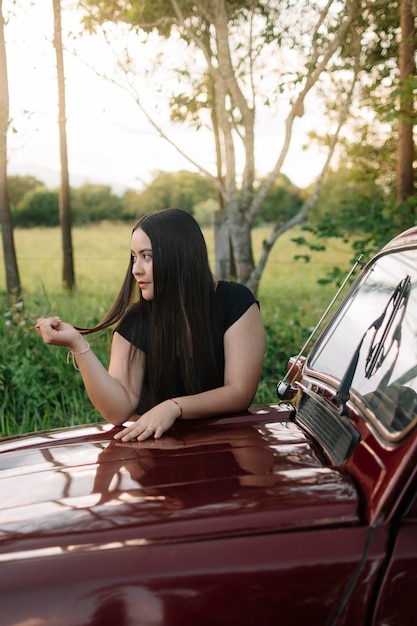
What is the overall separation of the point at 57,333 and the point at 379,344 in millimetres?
981

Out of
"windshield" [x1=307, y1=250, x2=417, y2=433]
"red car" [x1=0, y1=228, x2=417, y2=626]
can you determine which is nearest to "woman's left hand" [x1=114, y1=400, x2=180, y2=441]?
"red car" [x1=0, y1=228, x2=417, y2=626]

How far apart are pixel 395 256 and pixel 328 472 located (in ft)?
2.67

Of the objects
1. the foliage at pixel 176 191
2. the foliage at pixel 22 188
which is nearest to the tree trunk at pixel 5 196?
the foliage at pixel 22 188

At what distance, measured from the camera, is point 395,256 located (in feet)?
7.42

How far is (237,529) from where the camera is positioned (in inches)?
57.3

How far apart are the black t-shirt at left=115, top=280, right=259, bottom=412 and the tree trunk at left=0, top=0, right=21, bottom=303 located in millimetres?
4390

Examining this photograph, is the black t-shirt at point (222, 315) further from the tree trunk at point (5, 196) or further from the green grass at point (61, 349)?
the tree trunk at point (5, 196)

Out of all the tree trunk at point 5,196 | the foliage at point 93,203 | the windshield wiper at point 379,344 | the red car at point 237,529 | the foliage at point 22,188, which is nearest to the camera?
the red car at point 237,529

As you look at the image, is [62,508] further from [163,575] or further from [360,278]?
[360,278]

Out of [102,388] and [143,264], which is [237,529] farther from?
[143,264]

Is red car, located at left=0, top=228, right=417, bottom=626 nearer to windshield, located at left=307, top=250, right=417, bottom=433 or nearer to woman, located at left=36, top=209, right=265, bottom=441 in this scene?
windshield, located at left=307, top=250, right=417, bottom=433

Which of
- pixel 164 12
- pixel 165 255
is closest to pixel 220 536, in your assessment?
pixel 165 255

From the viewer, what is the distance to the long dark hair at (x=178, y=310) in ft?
8.51

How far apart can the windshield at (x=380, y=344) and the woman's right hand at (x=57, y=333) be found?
753mm
